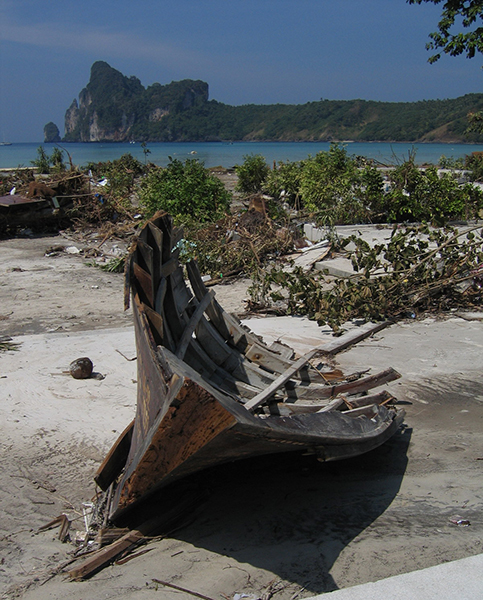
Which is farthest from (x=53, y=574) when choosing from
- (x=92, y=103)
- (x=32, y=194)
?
(x=92, y=103)

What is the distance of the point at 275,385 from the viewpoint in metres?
4.27

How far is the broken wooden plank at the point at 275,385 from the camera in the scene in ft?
13.2

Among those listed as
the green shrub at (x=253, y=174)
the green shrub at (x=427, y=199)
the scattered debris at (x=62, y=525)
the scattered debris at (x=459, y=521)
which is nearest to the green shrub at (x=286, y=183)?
the green shrub at (x=253, y=174)

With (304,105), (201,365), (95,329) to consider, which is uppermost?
(304,105)

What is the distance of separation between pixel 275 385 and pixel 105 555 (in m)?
1.76

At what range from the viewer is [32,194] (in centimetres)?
1484

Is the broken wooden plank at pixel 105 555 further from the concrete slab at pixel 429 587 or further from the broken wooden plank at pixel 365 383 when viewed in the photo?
the broken wooden plank at pixel 365 383

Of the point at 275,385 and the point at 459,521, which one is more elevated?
the point at 275,385

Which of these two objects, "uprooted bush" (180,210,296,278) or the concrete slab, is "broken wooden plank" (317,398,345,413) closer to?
the concrete slab

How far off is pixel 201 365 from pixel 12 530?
1.82 meters

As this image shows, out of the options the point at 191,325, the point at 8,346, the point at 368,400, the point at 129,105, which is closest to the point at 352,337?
the point at 368,400

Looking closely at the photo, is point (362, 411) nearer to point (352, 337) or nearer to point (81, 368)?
point (352, 337)

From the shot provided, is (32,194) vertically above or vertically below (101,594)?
above

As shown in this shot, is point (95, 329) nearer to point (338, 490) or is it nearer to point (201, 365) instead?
point (201, 365)
